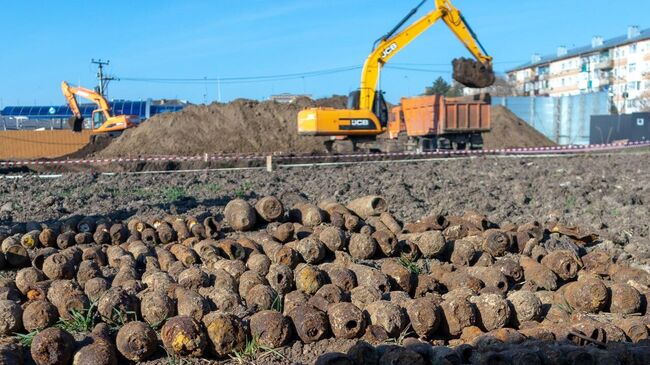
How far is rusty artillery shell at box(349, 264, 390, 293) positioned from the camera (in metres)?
4.80

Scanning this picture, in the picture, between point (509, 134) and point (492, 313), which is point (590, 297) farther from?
point (509, 134)

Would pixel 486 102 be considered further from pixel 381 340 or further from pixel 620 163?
pixel 381 340

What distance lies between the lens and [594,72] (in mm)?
75000

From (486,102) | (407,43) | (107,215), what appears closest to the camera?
(107,215)

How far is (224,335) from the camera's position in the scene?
3781 mm

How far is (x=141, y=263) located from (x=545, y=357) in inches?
147

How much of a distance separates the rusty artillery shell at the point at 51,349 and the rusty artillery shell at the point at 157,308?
64cm

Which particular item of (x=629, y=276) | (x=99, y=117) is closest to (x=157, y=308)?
(x=629, y=276)

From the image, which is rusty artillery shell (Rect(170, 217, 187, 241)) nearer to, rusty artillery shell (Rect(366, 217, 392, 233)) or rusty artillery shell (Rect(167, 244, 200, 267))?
rusty artillery shell (Rect(167, 244, 200, 267))

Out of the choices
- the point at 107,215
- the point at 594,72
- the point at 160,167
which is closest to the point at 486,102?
the point at 160,167

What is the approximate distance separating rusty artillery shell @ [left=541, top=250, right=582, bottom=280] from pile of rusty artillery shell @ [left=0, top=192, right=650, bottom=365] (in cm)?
1

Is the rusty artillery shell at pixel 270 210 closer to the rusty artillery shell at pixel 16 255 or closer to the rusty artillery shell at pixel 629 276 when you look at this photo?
the rusty artillery shell at pixel 16 255

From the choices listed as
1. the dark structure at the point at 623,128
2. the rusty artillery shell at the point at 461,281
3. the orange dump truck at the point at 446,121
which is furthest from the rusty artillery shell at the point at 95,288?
the dark structure at the point at 623,128

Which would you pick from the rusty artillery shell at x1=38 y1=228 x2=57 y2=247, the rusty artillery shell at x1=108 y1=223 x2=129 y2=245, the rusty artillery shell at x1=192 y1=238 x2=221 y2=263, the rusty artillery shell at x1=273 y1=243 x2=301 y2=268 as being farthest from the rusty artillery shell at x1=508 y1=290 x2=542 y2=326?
the rusty artillery shell at x1=38 y1=228 x2=57 y2=247
